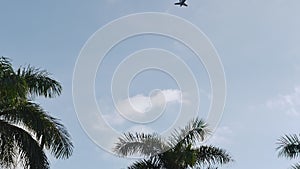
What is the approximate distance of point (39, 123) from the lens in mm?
19812

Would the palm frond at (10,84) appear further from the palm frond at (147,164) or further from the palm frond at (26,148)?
the palm frond at (147,164)

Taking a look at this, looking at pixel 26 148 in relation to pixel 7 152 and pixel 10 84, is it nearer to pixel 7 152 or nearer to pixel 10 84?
pixel 7 152

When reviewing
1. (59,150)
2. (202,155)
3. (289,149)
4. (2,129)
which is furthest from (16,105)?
(289,149)

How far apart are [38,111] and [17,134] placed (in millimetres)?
1053

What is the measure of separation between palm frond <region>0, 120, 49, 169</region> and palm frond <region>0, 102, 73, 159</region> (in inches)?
11.2

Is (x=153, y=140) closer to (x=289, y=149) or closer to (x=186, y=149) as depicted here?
(x=186, y=149)

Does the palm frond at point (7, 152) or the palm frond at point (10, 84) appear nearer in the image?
the palm frond at point (10, 84)

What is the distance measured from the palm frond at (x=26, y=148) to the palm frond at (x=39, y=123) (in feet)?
0.93

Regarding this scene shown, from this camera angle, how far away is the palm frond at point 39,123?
19.8 meters

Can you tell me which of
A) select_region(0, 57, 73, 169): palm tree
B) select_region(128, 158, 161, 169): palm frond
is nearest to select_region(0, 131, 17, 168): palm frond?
select_region(0, 57, 73, 169): palm tree

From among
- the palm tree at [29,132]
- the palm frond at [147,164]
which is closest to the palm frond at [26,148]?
the palm tree at [29,132]

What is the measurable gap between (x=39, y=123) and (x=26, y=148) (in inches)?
36.5

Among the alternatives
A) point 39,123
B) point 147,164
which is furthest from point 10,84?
point 147,164

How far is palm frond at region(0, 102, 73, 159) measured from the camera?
19781 mm
